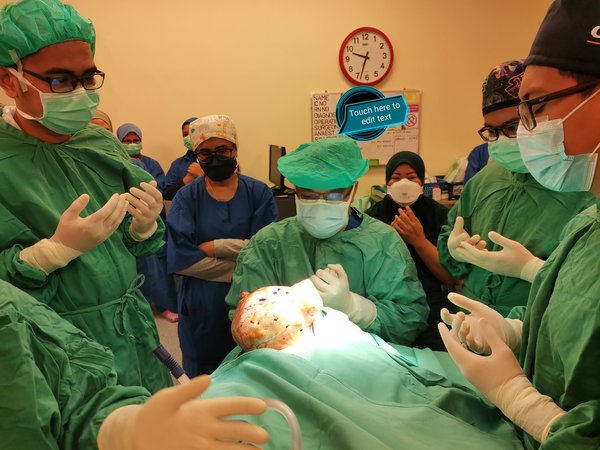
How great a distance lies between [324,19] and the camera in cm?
420

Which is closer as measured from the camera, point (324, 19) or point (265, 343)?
point (265, 343)

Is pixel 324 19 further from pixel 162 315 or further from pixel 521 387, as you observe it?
pixel 521 387

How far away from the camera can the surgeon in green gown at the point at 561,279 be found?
2.75 feet

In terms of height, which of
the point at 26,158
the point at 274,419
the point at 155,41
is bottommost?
the point at 274,419

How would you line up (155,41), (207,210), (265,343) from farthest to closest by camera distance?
1. (155,41)
2. (207,210)
3. (265,343)

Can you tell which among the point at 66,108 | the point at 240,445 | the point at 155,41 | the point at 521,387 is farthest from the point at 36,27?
the point at 155,41

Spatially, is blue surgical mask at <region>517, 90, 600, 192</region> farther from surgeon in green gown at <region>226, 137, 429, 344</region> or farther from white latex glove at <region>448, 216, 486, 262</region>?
surgeon in green gown at <region>226, 137, 429, 344</region>

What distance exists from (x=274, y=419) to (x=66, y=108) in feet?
4.01

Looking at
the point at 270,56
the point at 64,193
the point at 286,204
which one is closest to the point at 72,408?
the point at 64,193

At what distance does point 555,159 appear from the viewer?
3.38 feet

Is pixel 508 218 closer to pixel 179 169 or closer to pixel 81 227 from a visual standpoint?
pixel 81 227

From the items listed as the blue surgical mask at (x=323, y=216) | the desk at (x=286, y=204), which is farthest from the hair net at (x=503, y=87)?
the desk at (x=286, y=204)

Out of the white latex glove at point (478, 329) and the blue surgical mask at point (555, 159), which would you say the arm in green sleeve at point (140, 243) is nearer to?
the white latex glove at point (478, 329)

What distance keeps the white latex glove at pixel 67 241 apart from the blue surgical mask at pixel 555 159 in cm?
132
